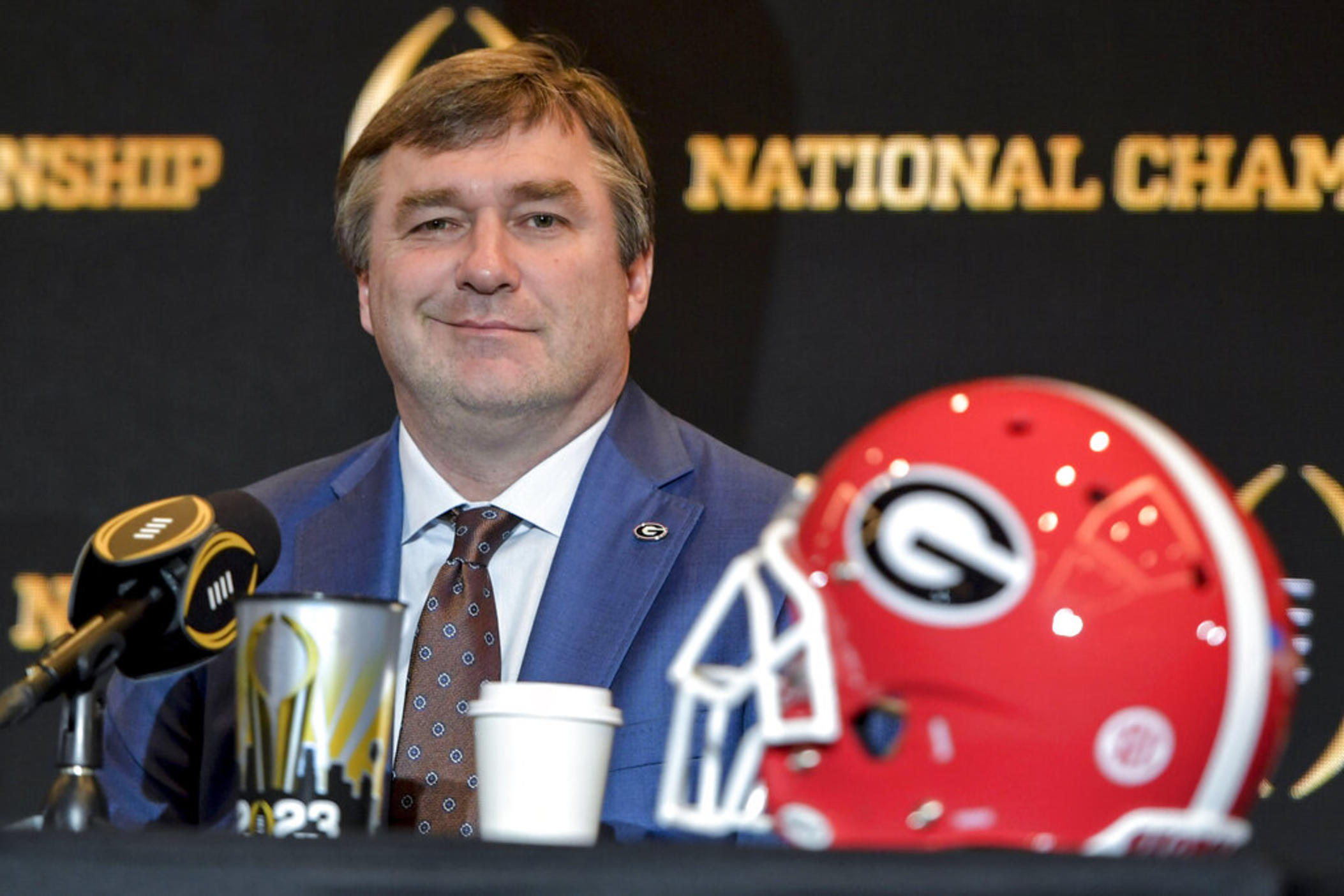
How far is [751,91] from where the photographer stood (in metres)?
2.43

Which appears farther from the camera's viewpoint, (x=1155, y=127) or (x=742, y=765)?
(x=1155, y=127)

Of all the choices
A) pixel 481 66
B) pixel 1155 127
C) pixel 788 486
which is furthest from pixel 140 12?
pixel 1155 127

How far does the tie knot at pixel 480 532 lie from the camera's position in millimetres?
1942

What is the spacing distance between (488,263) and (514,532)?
30 centimetres

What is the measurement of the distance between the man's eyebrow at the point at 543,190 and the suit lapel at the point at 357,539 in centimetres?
33

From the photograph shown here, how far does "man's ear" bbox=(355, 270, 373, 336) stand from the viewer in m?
2.27

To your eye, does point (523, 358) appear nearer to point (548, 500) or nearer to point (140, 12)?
point (548, 500)

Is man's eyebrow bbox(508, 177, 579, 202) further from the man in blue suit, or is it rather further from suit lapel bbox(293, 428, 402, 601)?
suit lapel bbox(293, 428, 402, 601)

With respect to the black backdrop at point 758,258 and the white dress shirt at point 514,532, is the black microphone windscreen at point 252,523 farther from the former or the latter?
the black backdrop at point 758,258

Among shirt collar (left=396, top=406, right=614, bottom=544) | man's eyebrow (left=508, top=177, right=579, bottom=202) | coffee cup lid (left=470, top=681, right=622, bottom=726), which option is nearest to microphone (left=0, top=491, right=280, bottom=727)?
coffee cup lid (left=470, top=681, right=622, bottom=726)

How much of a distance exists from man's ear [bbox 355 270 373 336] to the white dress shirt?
0.69 ft

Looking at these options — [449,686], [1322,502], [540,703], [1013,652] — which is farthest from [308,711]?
[1322,502]

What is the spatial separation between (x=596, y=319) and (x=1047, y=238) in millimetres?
619

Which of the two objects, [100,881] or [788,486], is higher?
[788,486]
